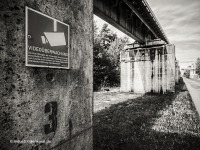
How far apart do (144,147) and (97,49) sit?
18.7 metres

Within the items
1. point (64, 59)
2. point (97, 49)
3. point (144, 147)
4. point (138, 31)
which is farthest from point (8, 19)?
point (97, 49)

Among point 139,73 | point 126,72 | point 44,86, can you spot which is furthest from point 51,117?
point 126,72

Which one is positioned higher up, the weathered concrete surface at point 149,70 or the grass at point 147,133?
the weathered concrete surface at point 149,70

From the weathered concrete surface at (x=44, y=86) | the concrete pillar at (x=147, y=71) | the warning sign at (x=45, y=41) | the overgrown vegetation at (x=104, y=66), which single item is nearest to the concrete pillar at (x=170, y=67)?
the concrete pillar at (x=147, y=71)

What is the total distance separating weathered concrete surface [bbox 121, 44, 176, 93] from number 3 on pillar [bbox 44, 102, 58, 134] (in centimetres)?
1393

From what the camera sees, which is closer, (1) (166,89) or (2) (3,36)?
(2) (3,36)

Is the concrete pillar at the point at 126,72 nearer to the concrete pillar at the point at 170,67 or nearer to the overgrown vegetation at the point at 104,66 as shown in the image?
the concrete pillar at the point at 170,67

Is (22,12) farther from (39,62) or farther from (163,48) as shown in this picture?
(163,48)

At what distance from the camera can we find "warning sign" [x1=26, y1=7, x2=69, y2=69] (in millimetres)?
1679

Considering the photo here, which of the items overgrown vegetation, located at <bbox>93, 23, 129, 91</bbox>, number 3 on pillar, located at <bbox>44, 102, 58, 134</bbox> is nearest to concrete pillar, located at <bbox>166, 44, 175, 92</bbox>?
overgrown vegetation, located at <bbox>93, 23, 129, 91</bbox>

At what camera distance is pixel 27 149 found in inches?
64.9

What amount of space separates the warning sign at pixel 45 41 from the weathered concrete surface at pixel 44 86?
0.06m

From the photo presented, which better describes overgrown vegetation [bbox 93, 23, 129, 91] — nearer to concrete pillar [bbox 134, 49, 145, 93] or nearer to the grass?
concrete pillar [bbox 134, 49, 145, 93]

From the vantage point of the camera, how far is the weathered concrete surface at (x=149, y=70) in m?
14.3
